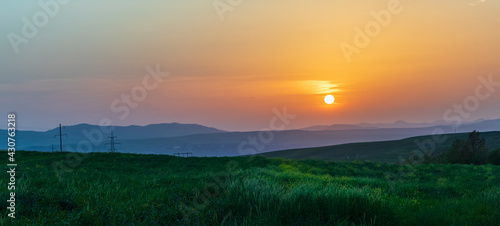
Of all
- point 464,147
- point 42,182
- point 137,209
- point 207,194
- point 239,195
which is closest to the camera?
point 137,209

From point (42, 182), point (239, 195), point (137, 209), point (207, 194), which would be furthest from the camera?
point (42, 182)

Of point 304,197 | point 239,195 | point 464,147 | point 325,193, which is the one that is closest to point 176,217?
point 239,195

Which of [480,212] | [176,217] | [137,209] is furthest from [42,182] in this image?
[480,212]

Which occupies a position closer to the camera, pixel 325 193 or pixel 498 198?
pixel 325 193

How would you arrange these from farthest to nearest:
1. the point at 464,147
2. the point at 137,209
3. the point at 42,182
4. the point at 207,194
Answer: the point at 464,147, the point at 42,182, the point at 207,194, the point at 137,209

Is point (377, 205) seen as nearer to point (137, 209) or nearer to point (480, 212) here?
point (480, 212)

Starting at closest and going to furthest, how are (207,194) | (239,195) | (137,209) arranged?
(137,209), (239,195), (207,194)

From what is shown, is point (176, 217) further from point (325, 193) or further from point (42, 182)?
point (42, 182)

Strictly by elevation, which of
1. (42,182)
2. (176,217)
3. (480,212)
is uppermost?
(42,182)

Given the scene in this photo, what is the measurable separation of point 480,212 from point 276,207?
19.3 ft

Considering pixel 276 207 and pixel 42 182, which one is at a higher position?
pixel 42 182

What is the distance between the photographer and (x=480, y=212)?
1081cm

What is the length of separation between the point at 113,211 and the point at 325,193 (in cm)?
548

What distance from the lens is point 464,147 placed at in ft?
195
